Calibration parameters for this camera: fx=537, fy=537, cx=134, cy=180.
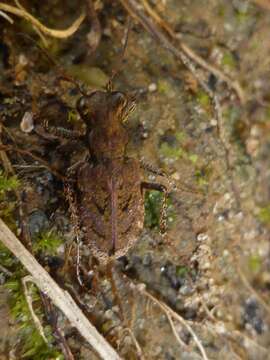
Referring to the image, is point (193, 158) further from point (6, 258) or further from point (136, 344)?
point (6, 258)

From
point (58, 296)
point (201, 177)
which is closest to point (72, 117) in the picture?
point (201, 177)

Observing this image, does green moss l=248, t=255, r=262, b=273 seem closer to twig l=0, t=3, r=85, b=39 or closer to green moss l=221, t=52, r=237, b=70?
green moss l=221, t=52, r=237, b=70

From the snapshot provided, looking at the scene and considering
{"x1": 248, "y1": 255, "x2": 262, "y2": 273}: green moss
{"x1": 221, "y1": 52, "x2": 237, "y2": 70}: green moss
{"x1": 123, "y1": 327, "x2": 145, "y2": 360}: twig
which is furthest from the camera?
{"x1": 221, "y1": 52, "x2": 237, "y2": 70}: green moss

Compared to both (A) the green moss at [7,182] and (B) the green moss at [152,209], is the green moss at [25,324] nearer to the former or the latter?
(A) the green moss at [7,182]

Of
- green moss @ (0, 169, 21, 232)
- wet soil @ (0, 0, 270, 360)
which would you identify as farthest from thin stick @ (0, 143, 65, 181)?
green moss @ (0, 169, 21, 232)

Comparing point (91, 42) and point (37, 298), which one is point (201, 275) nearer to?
point (37, 298)

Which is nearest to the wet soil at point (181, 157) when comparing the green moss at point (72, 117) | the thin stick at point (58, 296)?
the green moss at point (72, 117)

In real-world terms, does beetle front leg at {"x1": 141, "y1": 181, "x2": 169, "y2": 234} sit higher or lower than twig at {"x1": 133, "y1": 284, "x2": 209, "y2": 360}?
higher
